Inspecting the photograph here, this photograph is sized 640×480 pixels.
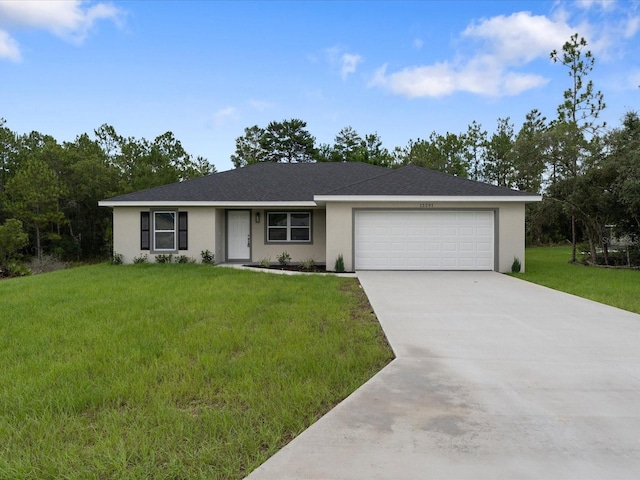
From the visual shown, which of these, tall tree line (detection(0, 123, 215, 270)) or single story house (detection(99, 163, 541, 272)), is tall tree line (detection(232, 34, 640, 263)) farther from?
tall tree line (detection(0, 123, 215, 270))

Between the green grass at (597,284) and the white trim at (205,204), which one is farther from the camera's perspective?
the white trim at (205,204)

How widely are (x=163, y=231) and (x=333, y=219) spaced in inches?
264

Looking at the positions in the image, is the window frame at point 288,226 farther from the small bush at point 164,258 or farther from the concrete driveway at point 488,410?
the concrete driveway at point 488,410

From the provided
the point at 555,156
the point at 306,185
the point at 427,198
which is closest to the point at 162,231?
the point at 306,185

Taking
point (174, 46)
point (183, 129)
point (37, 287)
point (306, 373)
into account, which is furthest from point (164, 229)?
point (183, 129)

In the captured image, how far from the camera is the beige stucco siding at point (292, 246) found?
1598 cm

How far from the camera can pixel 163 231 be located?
15383mm

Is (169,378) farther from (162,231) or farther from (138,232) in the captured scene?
(138,232)

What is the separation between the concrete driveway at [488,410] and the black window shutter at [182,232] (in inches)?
426

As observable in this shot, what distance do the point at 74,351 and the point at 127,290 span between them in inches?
184

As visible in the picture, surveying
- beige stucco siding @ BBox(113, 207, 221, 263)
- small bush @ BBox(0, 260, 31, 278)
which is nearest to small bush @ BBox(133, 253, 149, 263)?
beige stucco siding @ BBox(113, 207, 221, 263)

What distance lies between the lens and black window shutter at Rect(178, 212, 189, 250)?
15288mm

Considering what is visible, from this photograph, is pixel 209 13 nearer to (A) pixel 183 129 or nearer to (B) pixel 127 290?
(B) pixel 127 290

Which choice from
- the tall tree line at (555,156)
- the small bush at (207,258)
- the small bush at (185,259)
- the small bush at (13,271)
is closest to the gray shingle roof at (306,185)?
the small bush at (207,258)
